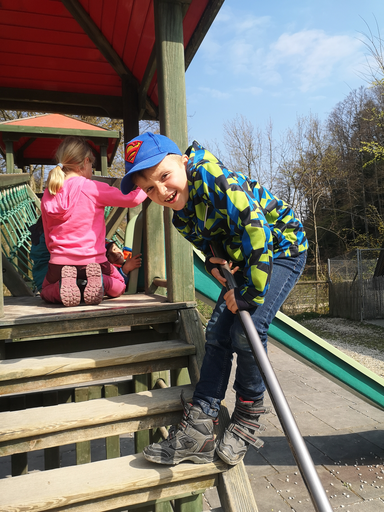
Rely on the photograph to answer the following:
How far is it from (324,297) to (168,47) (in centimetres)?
1541

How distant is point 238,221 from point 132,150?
1.76 ft

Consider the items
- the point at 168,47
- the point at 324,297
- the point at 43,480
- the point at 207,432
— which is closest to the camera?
the point at 43,480

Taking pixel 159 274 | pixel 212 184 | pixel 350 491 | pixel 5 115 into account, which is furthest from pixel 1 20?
pixel 5 115

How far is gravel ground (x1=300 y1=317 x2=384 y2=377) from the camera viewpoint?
8.58 metres

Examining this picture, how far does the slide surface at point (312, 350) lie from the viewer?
8.91 feet

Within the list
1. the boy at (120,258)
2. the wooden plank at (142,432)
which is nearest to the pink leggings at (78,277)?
the boy at (120,258)

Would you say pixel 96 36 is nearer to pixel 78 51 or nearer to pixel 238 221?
pixel 78 51

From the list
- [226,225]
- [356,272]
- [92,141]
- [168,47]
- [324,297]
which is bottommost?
[324,297]

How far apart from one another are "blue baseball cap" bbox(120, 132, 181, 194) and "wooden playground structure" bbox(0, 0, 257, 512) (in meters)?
0.68

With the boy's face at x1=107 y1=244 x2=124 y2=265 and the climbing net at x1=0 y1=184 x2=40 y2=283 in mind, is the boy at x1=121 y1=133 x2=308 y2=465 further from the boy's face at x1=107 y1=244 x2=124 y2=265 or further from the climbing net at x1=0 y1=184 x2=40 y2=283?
the climbing net at x1=0 y1=184 x2=40 y2=283

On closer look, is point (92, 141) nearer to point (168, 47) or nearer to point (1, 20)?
point (1, 20)

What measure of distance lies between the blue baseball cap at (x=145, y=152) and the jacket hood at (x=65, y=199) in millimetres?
1061

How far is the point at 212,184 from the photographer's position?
158cm

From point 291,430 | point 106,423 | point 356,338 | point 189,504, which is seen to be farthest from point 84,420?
point 356,338
